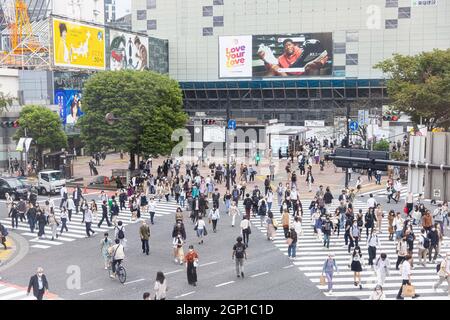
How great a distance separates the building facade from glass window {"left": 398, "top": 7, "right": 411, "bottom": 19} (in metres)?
0.14

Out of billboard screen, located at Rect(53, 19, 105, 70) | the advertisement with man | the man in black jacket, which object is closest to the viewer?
the man in black jacket

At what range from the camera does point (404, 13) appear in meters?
83.4

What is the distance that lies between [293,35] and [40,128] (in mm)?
→ 45368

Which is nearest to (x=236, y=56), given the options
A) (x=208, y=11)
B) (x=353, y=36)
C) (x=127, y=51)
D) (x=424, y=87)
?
(x=208, y=11)

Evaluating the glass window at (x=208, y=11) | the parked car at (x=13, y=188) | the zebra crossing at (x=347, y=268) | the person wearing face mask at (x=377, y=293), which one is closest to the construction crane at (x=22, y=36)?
the glass window at (x=208, y=11)

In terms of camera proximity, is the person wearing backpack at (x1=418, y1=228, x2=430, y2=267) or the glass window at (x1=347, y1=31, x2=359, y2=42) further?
the glass window at (x1=347, y1=31, x2=359, y2=42)

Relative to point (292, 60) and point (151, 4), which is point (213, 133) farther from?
point (151, 4)

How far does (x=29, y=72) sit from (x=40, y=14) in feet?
262

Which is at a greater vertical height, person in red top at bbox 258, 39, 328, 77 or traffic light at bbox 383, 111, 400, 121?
person in red top at bbox 258, 39, 328, 77

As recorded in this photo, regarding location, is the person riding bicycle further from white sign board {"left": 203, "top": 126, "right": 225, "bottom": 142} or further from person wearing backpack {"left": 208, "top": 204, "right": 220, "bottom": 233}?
white sign board {"left": 203, "top": 126, "right": 225, "bottom": 142}

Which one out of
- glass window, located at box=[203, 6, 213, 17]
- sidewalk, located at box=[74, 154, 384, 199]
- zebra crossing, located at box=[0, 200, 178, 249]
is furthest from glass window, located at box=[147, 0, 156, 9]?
zebra crossing, located at box=[0, 200, 178, 249]

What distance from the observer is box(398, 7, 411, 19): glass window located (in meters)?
83.1

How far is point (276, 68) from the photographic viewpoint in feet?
282
